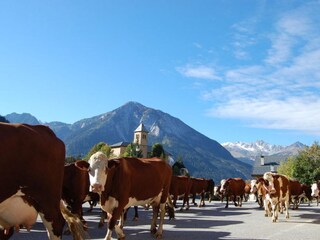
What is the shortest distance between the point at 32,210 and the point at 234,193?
3127 centimetres

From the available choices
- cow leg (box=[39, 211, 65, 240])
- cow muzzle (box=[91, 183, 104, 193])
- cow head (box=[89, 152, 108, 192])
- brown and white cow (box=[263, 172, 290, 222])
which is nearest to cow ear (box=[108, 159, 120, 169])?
cow head (box=[89, 152, 108, 192])

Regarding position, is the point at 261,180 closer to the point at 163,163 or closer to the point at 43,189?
the point at 163,163

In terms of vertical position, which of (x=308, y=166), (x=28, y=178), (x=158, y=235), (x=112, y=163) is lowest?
(x=158, y=235)

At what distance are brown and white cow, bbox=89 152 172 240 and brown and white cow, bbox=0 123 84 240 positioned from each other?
3770mm

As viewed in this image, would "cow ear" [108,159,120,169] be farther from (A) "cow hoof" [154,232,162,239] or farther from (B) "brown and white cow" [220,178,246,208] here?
(B) "brown and white cow" [220,178,246,208]

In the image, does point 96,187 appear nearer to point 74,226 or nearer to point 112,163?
point 112,163

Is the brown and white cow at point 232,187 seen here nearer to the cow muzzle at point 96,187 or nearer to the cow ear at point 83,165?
the cow ear at point 83,165

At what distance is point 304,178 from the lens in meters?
73.6

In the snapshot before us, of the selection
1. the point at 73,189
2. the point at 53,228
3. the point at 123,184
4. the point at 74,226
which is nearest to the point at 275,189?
the point at 73,189

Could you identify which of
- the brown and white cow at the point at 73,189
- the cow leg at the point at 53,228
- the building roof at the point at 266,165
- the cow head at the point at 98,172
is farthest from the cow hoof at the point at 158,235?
the building roof at the point at 266,165

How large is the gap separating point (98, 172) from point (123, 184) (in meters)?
1.12

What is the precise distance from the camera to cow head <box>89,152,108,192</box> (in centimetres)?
977

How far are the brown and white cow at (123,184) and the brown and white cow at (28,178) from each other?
377 centimetres

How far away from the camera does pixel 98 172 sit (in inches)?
400
